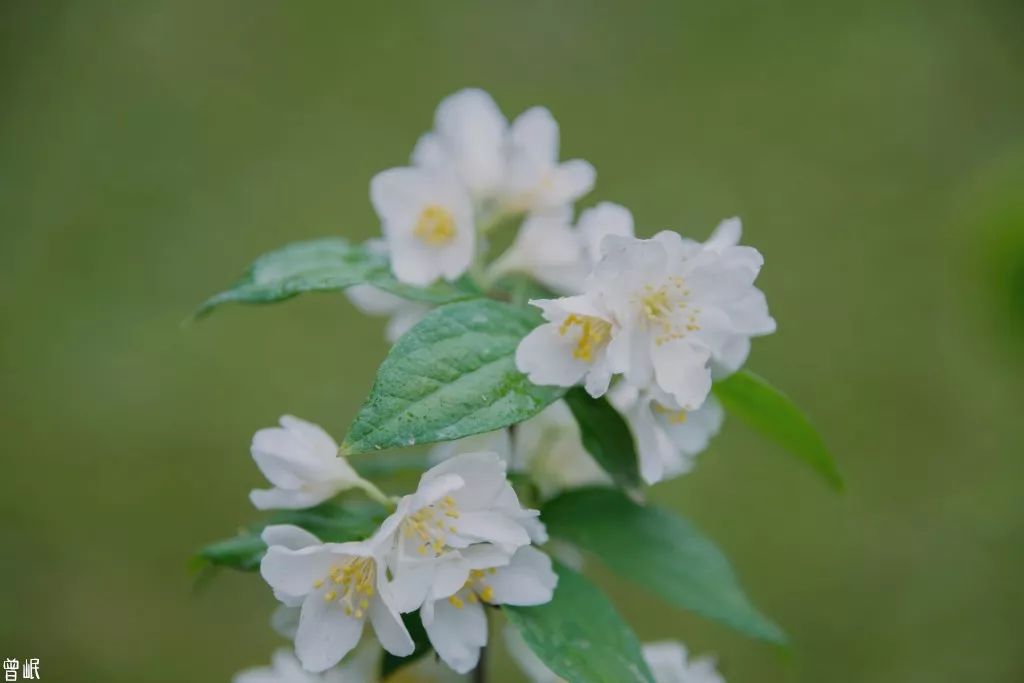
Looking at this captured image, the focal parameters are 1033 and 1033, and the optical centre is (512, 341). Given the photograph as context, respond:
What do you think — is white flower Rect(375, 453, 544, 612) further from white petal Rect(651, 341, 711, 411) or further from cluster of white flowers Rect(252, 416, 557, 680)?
white petal Rect(651, 341, 711, 411)

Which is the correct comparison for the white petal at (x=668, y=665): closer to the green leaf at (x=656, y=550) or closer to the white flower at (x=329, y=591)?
the green leaf at (x=656, y=550)

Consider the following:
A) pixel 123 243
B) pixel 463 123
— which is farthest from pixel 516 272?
pixel 123 243

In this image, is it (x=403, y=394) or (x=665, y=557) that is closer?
(x=403, y=394)

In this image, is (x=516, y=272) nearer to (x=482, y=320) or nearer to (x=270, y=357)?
(x=482, y=320)

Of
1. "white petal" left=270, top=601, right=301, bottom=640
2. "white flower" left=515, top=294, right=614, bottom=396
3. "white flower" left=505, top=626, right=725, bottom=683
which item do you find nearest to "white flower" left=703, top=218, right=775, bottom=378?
"white flower" left=515, top=294, right=614, bottom=396

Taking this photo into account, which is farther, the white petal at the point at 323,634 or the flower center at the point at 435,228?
the flower center at the point at 435,228

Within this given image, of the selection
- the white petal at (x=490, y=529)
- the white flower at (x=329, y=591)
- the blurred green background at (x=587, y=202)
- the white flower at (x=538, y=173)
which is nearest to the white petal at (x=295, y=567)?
the white flower at (x=329, y=591)
